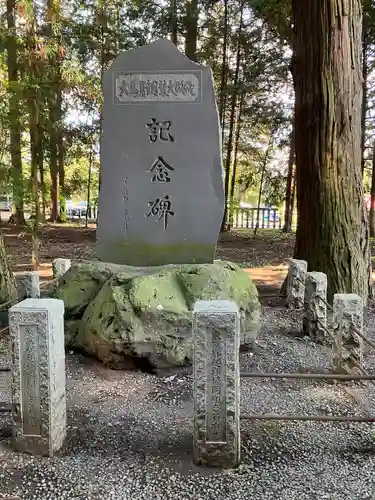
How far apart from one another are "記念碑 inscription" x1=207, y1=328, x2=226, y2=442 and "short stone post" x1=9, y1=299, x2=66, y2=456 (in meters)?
0.84

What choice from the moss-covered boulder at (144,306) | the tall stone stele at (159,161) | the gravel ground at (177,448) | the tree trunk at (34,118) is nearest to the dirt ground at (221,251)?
the tree trunk at (34,118)

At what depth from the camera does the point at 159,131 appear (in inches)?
184

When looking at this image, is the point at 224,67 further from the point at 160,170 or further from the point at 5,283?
the point at 5,283

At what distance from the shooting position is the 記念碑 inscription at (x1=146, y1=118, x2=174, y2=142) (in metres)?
4.66

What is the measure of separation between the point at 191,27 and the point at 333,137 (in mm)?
8815

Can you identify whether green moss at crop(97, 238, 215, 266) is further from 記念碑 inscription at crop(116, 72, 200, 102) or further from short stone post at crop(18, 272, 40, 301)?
記念碑 inscription at crop(116, 72, 200, 102)

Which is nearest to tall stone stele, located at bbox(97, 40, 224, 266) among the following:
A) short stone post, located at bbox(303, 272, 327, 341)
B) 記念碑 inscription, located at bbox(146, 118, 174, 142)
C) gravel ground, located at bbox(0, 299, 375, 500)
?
記念碑 inscription, located at bbox(146, 118, 174, 142)

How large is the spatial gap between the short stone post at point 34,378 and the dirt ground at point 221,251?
5.43m

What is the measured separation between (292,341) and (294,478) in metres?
2.48

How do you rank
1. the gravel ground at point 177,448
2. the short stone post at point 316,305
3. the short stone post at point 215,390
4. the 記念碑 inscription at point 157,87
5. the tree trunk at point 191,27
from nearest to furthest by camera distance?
the gravel ground at point 177,448 → the short stone post at point 215,390 → the 記念碑 inscription at point 157,87 → the short stone post at point 316,305 → the tree trunk at point 191,27

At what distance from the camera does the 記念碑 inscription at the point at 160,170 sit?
4684 mm

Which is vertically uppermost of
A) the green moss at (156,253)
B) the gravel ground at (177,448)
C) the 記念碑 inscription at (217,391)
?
the green moss at (156,253)

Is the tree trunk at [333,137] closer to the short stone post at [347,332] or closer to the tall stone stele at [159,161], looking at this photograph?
the tall stone stele at [159,161]

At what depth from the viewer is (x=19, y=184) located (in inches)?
330
